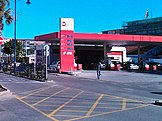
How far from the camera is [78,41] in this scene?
2250 inches

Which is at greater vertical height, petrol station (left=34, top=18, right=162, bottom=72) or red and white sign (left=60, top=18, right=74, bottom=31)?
red and white sign (left=60, top=18, right=74, bottom=31)

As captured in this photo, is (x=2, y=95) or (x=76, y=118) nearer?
(x=76, y=118)

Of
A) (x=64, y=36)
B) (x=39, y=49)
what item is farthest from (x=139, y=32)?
(x=39, y=49)

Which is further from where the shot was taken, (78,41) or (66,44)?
(78,41)

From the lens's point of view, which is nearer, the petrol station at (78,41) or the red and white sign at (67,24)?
the red and white sign at (67,24)

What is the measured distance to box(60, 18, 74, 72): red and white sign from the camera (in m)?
44.7

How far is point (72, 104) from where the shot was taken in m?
14.0

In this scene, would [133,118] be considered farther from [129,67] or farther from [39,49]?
[129,67]

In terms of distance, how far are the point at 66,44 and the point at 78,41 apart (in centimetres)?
1205

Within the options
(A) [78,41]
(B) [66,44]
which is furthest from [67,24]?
(A) [78,41]

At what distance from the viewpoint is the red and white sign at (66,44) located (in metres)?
44.7

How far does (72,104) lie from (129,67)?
4604cm

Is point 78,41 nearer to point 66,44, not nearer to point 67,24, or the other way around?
point 66,44

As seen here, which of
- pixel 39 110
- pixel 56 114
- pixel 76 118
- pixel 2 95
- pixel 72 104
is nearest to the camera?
pixel 76 118
